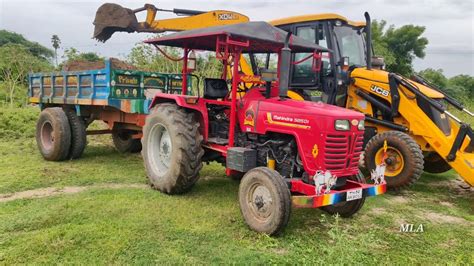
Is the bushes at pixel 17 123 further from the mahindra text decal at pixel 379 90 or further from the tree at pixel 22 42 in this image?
the tree at pixel 22 42

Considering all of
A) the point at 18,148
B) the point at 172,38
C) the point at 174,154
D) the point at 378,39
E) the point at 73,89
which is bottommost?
the point at 18,148

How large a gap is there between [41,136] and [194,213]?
4.51m

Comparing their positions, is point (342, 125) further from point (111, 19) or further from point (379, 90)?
point (111, 19)

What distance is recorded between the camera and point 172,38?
17.6ft

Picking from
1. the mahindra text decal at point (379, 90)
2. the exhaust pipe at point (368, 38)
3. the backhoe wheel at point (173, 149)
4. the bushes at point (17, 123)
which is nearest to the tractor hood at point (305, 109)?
the backhoe wheel at point (173, 149)

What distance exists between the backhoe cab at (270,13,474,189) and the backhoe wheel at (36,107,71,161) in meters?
4.00

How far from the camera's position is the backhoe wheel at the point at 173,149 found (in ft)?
17.4

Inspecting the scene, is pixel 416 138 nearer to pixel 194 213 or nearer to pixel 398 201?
pixel 398 201

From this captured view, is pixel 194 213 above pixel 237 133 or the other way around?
the other way around

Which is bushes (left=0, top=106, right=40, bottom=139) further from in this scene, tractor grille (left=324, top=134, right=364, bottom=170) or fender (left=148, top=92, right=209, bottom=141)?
tractor grille (left=324, top=134, right=364, bottom=170)

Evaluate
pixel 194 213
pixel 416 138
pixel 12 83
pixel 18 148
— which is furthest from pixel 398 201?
pixel 12 83

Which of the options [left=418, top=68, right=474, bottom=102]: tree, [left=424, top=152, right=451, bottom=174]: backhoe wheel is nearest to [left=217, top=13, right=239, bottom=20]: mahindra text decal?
[left=424, top=152, right=451, bottom=174]: backhoe wheel

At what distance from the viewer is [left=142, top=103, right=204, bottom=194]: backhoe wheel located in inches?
208

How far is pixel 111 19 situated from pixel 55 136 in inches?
91.4
